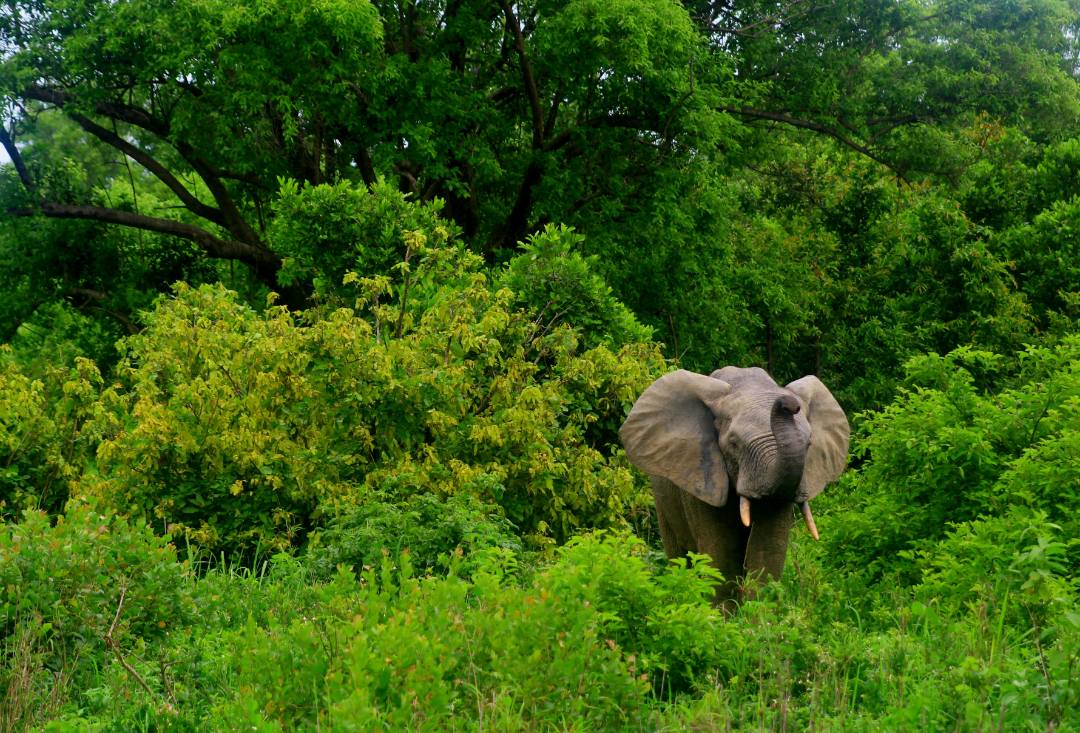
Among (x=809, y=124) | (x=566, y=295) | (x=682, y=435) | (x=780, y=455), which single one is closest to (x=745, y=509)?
(x=780, y=455)

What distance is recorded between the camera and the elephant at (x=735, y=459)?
7.57 metres

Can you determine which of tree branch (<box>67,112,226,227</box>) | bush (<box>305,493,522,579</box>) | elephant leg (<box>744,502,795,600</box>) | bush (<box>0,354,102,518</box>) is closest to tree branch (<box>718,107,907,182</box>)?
tree branch (<box>67,112,226,227</box>)

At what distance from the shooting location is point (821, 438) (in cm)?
842

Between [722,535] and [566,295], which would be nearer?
[722,535]

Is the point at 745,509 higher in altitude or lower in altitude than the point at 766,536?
higher

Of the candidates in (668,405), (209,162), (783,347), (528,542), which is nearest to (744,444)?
(668,405)

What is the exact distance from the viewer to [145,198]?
26.2 meters

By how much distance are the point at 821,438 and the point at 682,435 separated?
0.89 m

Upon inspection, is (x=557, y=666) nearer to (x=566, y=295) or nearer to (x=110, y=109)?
(x=566, y=295)

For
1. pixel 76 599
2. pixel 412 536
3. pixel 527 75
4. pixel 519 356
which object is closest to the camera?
pixel 76 599

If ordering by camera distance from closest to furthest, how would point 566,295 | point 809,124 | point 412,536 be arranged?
point 412,536 < point 566,295 < point 809,124

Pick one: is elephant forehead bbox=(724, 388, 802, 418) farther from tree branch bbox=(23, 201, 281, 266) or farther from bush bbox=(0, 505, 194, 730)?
tree branch bbox=(23, 201, 281, 266)

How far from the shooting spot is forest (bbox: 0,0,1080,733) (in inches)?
205

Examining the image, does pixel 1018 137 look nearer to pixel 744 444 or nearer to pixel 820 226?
pixel 820 226
